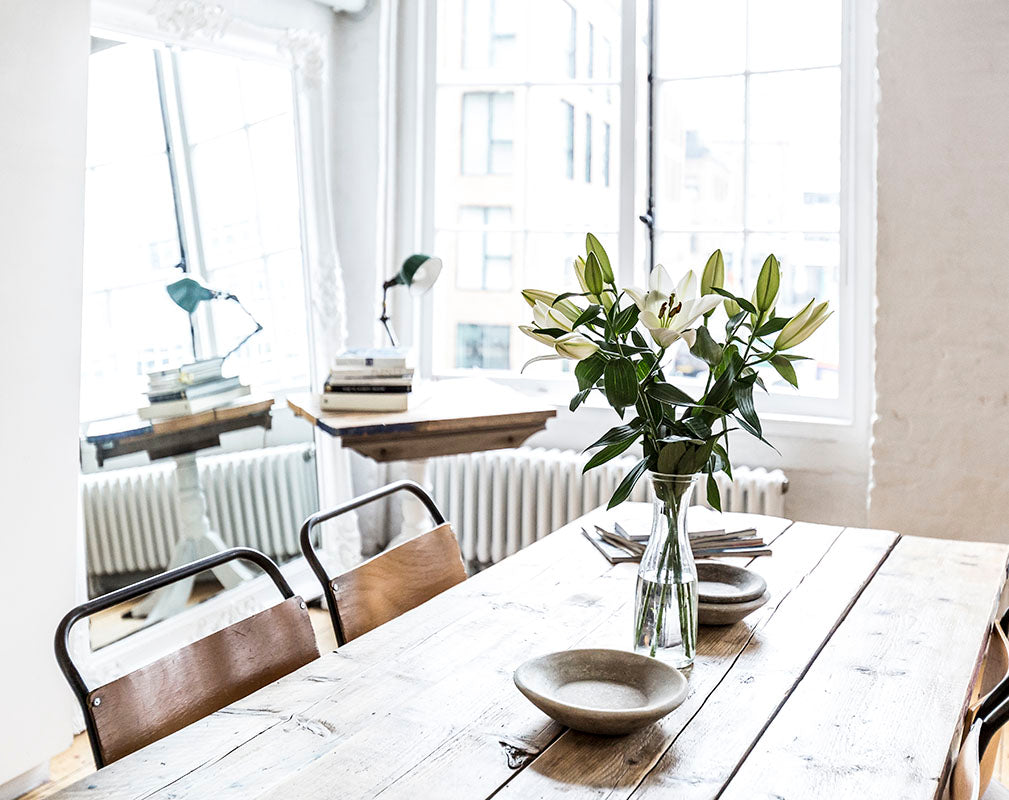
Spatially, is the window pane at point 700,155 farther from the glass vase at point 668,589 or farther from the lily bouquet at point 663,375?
the glass vase at point 668,589

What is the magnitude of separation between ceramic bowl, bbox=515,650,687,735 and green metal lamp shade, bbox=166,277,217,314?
2.09 meters

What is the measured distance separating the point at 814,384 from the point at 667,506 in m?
2.39

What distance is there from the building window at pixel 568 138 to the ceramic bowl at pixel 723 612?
2.64 metres

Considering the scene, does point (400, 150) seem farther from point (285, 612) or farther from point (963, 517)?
point (285, 612)

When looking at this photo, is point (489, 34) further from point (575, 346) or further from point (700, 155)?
point (575, 346)

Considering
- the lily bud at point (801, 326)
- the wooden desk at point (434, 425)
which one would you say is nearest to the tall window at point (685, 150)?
the wooden desk at point (434, 425)

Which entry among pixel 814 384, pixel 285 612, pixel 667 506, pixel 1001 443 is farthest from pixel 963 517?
pixel 285 612

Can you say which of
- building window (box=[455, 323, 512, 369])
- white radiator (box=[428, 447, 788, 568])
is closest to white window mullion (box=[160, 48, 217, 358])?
white radiator (box=[428, 447, 788, 568])

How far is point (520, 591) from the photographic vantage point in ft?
6.53

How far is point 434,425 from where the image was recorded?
304cm

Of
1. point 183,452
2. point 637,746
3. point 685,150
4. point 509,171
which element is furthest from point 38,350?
point 685,150

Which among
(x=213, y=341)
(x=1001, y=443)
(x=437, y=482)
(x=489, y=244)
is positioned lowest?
(x=437, y=482)

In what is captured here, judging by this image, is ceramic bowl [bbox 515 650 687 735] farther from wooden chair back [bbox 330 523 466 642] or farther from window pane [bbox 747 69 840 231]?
window pane [bbox 747 69 840 231]

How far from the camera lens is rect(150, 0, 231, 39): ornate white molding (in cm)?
311
